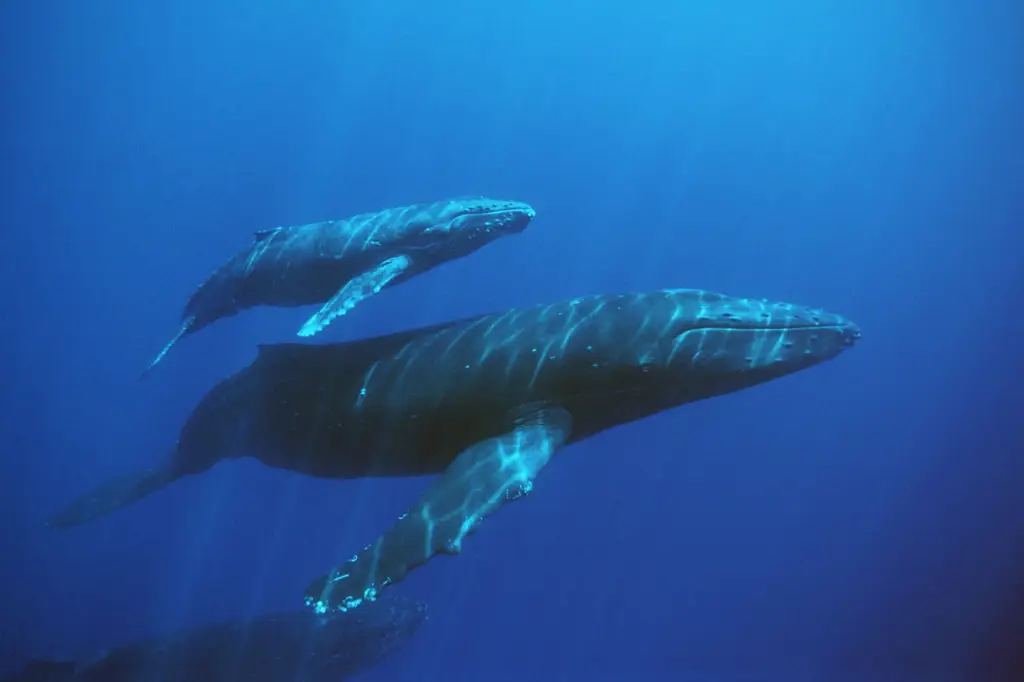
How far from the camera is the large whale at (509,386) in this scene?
553cm

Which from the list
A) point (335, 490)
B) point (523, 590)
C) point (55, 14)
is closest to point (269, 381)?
point (335, 490)

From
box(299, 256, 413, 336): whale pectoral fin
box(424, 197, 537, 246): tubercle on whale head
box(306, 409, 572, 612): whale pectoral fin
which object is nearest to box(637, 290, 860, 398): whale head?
box(306, 409, 572, 612): whale pectoral fin

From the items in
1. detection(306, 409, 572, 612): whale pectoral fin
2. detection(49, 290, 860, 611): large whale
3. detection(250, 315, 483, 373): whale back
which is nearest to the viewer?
detection(306, 409, 572, 612): whale pectoral fin

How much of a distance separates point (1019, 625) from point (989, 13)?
23.5 m

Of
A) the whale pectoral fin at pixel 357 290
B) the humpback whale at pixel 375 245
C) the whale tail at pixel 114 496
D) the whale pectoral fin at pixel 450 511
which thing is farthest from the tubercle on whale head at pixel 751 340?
the whale tail at pixel 114 496

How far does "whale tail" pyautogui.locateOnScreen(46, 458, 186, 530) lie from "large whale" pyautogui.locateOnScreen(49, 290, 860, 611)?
186 inches

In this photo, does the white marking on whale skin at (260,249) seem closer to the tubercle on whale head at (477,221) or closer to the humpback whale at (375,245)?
the humpback whale at (375,245)

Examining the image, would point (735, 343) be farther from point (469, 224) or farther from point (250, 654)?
point (250, 654)

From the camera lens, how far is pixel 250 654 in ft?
36.6

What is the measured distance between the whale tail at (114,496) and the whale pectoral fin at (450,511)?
688 centimetres

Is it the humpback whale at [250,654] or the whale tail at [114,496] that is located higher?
the whale tail at [114,496]

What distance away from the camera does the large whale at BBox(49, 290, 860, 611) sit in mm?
5527

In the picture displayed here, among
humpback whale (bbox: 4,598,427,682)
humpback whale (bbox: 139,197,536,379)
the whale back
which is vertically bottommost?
humpback whale (bbox: 4,598,427,682)

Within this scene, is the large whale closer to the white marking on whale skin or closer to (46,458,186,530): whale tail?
the white marking on whale skin
